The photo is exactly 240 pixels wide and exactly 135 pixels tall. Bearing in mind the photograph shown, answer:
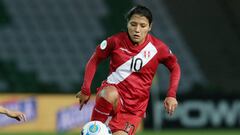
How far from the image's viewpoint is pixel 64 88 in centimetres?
1630

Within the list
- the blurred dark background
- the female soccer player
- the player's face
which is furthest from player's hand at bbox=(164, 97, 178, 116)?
the blurred dark background

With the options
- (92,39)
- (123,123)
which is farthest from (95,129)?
(92,39)

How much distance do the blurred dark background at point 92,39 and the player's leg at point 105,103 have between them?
341 inches

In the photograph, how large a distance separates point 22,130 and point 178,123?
324 cm

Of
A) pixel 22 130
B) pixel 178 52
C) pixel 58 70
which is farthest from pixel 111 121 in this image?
pixel 178 52

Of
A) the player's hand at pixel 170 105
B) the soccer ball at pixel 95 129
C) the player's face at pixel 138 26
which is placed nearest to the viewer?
the soccer ball at pixel 95 129

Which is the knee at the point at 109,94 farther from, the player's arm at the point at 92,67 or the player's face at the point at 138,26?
the player's face at the point at 138,26

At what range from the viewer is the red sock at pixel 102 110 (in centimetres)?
707

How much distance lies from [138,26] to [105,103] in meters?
0.80

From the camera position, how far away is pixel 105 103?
7.06 meters

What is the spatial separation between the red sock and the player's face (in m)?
0.67

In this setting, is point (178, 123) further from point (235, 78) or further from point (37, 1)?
point (37, 1)

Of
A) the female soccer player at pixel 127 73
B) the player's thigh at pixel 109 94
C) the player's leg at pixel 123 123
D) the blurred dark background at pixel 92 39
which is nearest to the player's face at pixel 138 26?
the female soccer player at pixel 127 73

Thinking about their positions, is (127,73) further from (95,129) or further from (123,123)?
(95,129)
